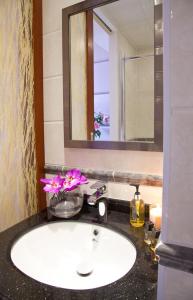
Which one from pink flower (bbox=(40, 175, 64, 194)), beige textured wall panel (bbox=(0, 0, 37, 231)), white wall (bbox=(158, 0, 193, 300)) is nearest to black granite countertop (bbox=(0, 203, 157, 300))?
white wall (bbox=(158, 0, 193, 300))

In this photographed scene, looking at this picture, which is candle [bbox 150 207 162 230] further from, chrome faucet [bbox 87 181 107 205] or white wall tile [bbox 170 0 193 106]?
white wall tile [bbox 170 0 193 106]

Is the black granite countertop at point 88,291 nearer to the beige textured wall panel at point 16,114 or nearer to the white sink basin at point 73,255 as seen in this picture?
the white sink basin at point 73,255

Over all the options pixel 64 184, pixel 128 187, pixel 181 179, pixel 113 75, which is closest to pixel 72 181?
pixel 64 184

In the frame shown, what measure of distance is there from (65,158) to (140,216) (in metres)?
0.48

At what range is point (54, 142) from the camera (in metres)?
1.16

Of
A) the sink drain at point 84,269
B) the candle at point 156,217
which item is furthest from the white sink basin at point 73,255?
the candle at point 156,217

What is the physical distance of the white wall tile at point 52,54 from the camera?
110 centimetres

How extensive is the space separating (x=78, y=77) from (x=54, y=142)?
0.36m

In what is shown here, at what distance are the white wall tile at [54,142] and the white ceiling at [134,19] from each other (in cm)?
52

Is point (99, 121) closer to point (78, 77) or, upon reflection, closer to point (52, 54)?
point (78, 77)

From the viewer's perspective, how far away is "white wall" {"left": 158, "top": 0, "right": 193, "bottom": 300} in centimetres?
33

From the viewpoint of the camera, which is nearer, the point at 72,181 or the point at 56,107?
the point at 72,181

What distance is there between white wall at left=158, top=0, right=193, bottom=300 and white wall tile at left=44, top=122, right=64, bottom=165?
32.7 inches

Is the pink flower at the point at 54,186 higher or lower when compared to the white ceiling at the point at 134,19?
lower
